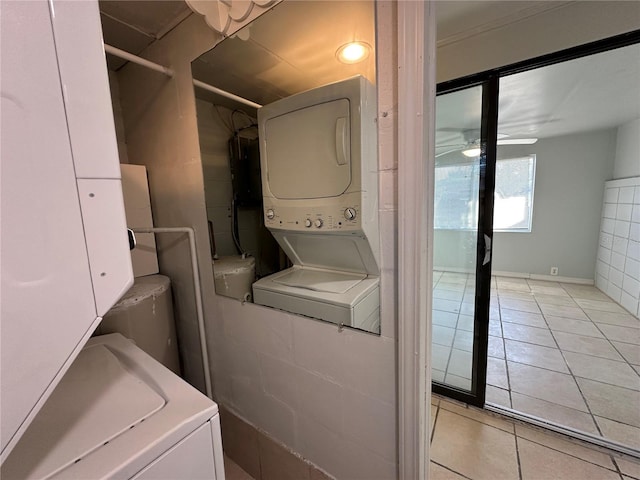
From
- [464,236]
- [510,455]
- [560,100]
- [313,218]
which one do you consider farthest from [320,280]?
[560,100]

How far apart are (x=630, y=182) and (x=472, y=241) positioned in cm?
307

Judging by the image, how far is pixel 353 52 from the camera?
2.87 feet

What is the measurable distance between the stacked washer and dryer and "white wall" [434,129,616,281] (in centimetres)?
511

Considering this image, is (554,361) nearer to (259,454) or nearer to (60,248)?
(259,454)

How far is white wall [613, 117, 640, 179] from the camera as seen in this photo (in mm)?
3098

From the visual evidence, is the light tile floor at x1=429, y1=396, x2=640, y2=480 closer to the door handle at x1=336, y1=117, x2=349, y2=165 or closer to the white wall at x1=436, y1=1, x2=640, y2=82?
the door handle at x1=336, y1=117, x2=349, y2=165

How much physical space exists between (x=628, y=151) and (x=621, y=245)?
3.80ft

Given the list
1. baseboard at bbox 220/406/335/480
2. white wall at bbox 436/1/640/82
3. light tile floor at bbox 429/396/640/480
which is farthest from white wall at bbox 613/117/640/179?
baseboard at bbox 220/406/335/480

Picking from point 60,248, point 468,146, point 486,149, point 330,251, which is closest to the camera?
point 60,248

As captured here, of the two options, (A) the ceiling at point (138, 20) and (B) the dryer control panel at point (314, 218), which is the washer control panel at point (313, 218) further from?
(A) the ceiling at point (138, 20)

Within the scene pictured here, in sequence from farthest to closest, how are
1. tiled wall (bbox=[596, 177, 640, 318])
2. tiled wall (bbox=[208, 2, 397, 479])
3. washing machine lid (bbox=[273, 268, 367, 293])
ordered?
tiled wall (bbox=[596, 177, 640, 318]) < washing machine lid (bbox=[273, 268, 367, 293]) < tiled wall (bbox=[208, 2, 397, 479])

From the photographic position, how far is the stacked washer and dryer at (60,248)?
0.40m

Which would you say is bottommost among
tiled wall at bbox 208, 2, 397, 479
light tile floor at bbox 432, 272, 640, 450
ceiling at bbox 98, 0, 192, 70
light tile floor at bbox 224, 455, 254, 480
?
light tile floor at bbox 224, 455, 254, 480

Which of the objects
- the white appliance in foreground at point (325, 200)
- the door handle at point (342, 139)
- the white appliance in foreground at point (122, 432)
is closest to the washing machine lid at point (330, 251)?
the white appliance in foreground at point (325, 200)
